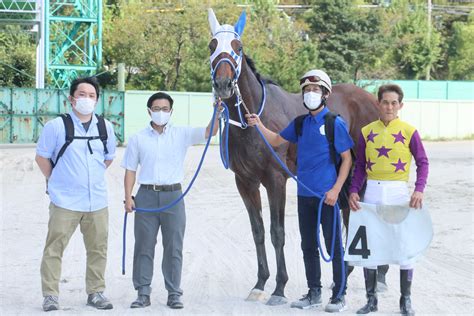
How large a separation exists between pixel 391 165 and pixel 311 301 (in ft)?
4.58

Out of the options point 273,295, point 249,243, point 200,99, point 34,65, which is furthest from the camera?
point 34,65

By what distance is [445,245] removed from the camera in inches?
435

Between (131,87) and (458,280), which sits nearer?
(458,280)

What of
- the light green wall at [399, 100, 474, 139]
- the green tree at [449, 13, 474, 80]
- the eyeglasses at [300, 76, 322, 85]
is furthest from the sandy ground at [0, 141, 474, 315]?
the green tree at [449, 13, 474, 80]

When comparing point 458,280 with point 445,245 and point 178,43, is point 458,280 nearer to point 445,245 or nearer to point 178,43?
point 445,245

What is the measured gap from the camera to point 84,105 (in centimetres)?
752

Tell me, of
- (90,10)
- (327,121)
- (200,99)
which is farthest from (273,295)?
(90,10)

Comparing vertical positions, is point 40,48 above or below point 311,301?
above

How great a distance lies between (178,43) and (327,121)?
34354 mm

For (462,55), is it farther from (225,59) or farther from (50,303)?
(50,303)

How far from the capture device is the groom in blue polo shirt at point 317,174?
7359 millimetres

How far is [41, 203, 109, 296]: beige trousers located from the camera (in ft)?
24.6

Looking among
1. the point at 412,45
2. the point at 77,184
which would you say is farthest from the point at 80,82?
the point at 412,45

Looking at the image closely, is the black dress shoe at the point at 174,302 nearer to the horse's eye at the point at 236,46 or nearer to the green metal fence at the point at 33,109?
the horse's eye at the point at 236,46
